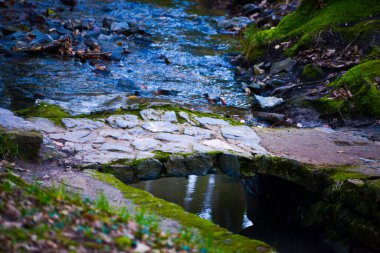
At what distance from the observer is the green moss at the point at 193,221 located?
416cm

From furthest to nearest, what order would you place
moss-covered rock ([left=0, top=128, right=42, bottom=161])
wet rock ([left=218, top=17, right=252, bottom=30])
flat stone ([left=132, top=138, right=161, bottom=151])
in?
wet rock ([left=218, top=17, right=252, bottom=30])
flat stone ([left=132, top=138, right=161, bottom=151])
moss-covered rock ([left=0, top=128, right=42, bottom=161])

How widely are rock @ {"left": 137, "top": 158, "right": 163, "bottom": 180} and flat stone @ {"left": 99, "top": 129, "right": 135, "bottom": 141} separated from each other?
2.34ft

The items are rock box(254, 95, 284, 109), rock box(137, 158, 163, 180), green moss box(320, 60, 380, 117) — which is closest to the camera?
rock box(137, 158, 163, 180)

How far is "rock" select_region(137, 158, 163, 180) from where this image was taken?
5730 millimetres

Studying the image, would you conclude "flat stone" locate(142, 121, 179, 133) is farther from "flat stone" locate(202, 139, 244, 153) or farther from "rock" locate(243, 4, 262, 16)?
"rock" locate(243, 4, 262, 16)

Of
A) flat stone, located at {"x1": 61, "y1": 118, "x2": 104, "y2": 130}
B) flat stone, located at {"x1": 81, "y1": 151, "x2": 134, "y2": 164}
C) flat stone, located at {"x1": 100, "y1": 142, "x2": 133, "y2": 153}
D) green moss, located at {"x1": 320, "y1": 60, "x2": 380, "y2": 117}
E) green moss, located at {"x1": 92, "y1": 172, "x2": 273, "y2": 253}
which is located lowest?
green moss, located at {"x1": 92, "y1": 172, "x2": 273, "y2": 253}

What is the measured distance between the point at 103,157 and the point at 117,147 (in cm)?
33

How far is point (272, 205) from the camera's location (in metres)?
7.22

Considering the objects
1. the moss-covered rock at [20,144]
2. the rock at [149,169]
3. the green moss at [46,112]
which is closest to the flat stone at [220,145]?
the rock at [149,169]

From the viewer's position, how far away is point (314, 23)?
12.2m

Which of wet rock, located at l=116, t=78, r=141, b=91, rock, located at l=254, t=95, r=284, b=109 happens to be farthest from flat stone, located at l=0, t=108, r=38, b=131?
rock, located at l=254, t=95, r=284, b=109

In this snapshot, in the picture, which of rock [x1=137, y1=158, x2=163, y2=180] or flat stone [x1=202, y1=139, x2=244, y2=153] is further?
flat stone [x1=202, y1=139, x2=244, y2=153]

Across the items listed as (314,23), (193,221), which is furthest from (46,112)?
(314,23)

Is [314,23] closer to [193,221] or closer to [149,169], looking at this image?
[149,169]
